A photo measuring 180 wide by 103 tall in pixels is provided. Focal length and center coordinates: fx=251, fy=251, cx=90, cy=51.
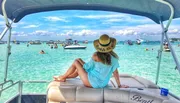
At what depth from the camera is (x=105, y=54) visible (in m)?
2.43

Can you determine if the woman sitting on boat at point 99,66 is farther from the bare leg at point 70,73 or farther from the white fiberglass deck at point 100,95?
the white fiberglass deck at point 100,95

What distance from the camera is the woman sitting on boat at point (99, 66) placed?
237cm

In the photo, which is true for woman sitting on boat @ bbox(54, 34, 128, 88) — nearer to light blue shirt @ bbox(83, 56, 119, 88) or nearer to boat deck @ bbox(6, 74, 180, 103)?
light blue shirt @ bbox(83, 56, 119, 88)

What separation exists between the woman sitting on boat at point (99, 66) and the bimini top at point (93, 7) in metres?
0.57

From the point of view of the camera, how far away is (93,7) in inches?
120

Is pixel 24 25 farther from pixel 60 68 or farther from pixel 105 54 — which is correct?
pixel 105 54

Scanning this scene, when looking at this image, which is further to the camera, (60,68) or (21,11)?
(60,68)

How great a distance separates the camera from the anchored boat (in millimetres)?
2111

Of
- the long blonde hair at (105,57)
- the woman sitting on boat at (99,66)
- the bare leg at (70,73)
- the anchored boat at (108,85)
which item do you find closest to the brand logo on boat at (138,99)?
the anchored boat at (108,85)

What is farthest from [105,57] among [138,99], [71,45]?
[71,45]

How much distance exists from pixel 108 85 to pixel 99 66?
217 mm

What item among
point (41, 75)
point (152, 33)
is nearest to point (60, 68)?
point (41, 75)

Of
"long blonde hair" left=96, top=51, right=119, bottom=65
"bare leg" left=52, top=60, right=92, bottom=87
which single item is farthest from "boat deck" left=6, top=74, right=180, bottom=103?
"long blonde hair" left=96, top=51, right=119, bottom=65

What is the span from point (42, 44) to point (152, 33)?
2018 centimetres
